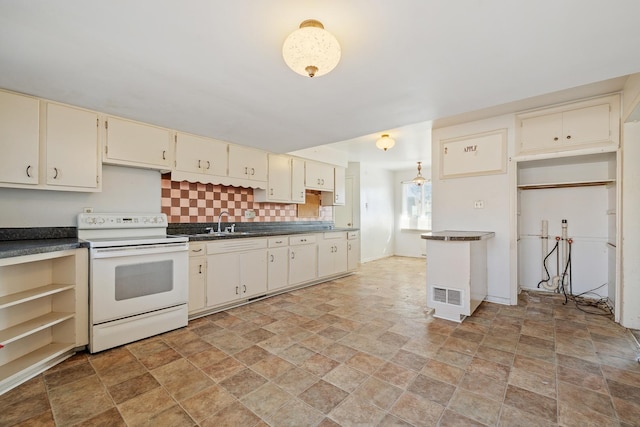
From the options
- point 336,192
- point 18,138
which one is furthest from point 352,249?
point 18,138

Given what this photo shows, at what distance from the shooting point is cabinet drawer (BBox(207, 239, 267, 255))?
122 inches

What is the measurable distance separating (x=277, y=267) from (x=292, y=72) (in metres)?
2.57

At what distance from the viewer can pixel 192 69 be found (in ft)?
6.44

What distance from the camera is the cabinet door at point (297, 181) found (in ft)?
14.8

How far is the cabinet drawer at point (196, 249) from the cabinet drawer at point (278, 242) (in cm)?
91

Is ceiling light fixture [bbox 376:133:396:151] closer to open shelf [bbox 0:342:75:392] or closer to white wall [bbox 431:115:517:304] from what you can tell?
white wall [bbox 431:115:517:304]

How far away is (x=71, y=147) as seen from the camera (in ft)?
8.16

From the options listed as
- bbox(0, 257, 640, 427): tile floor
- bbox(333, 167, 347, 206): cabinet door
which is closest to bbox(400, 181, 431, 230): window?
bbox(333, 167, 347, 206): cabinet door

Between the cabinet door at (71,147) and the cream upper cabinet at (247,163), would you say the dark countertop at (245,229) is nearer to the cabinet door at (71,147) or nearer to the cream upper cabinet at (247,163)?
the cream upper cabinet at (247,163)

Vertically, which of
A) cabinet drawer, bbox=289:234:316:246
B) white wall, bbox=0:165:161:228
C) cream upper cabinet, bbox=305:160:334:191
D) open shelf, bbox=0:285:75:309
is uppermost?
cream upper cabinet, bbox=305:160:334:191

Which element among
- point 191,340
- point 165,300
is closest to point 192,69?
point 165,300

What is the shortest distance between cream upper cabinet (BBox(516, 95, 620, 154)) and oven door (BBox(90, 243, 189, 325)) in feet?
13.7

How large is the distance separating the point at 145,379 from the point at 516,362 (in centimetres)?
271

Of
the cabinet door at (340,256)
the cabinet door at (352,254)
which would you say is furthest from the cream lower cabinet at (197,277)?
the cabinet door at (352,254)
